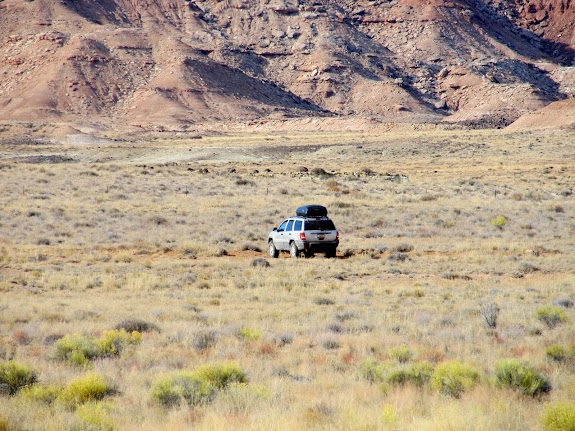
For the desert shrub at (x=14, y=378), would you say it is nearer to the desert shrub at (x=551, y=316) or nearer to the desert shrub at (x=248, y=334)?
the desert shrub at (x=248, y=334)

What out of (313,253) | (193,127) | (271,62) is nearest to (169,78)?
(193,127)

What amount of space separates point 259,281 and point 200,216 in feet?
42.1

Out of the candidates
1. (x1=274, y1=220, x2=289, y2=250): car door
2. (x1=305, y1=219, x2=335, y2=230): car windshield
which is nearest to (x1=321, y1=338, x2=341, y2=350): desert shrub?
(x1=305, y1=219, x2=335, y2=230): car windshield

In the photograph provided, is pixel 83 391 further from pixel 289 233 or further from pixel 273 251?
pixel 273 251

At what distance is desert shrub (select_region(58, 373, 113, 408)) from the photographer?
6.14 metres

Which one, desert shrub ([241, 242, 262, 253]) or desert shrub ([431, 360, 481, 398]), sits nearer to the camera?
desert shrub ([431, 360, 481, 398])

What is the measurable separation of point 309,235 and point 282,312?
7.41 meters

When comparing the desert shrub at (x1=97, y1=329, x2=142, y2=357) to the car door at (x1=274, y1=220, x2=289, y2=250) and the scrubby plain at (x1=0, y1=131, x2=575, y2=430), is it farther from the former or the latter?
the car door at (x1=274, y1=220, x2=289, y2=250)

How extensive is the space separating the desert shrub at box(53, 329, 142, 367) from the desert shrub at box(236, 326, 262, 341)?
1696 millimetres

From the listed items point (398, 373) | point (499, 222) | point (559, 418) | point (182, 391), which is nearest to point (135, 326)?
point (182, 391)

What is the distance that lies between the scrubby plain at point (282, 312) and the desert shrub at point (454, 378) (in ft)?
0.08

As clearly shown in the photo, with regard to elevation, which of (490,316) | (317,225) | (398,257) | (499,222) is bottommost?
(398,257)

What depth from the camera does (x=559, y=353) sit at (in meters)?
7.49

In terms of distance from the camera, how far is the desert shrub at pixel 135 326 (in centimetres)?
957
